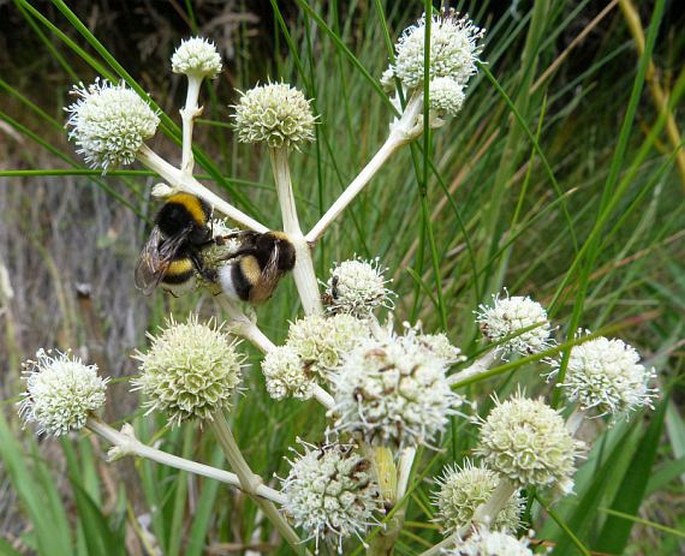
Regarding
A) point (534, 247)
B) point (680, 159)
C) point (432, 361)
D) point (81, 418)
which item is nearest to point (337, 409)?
point (432, 361)

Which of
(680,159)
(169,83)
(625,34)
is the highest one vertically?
(625,34)

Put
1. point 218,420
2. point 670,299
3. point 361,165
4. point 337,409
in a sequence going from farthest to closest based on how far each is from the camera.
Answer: point 670,299
point 361,165
point 218,420
point 337,409

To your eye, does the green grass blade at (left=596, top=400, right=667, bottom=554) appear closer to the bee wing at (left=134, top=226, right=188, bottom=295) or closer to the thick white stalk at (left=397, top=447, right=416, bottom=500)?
Answer: the thick white stalk at (left=397, top=447, right=416, bottom=500)

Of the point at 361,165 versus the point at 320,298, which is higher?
the point at 361,165

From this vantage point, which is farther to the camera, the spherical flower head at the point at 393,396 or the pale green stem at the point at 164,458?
the pale green stem at the point at 164,458

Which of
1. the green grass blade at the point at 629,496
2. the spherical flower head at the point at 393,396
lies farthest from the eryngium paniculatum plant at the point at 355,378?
the green grass blade at the point at 629,496

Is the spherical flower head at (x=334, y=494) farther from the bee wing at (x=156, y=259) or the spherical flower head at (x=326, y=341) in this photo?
the bee wing at (x=156, y=259)

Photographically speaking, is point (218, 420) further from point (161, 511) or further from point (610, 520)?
point (161, 511)
